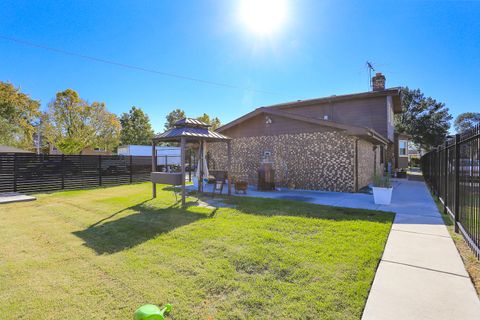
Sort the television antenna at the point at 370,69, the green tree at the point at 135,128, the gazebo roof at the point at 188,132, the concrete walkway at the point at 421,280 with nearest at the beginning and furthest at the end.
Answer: the concrete walkway at the point at 421,280, the gazebo roof at the point at 188,132, the television antenna at the point at 370,69, the green tree at the point at 135,128

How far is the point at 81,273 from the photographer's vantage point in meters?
3.24

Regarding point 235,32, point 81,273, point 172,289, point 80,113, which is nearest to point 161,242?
point 81,273

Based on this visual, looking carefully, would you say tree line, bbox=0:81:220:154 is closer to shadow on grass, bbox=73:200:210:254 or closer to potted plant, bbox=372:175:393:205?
shadow on grass, bbox=73:200:210:254

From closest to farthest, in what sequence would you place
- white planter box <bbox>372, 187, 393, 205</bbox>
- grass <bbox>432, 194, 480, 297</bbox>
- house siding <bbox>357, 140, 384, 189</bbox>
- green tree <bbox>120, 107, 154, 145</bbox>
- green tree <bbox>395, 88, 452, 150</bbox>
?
grass <bbox>432, 194, 480, 297</bbox>, white planter box <bbox>372, 187, 393, 205</bbox>, house siding <bbox>357, 140, 384, 189</bbox>, green tree <bbox>395, 88, 452, 150</bbox>, green tree <bbox>120, 107, 154, 145</bbox>

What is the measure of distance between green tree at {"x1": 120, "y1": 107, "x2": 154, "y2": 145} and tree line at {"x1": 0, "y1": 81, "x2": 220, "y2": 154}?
13979mm

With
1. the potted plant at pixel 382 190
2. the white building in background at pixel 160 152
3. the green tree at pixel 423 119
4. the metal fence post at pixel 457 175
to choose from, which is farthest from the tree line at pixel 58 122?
the green tree at pixel 423 119

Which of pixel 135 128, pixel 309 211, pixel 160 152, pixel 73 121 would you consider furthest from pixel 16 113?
pixel 309 211

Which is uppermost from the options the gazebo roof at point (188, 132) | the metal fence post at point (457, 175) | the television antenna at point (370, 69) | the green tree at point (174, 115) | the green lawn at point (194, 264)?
the green tree at point (174, 115)

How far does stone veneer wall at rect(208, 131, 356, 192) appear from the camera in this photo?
10117 mm

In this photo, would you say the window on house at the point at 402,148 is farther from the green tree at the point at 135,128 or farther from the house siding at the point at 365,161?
the green tree at the point at 135,128

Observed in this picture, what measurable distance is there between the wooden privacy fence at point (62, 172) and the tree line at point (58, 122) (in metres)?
12.8

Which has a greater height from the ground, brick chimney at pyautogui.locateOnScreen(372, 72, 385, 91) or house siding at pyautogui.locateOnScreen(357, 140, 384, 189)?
brick chimney at pyautogui.locateOnScreen(372, 72, 385, 91)

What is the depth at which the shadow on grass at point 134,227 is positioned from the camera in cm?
434

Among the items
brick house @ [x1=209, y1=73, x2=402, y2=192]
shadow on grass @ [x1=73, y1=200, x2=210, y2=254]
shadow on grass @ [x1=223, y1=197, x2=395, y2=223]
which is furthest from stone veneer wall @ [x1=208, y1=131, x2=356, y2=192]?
shadow on grass @ [x1=73, y1=200, x2=210, y2=254]
